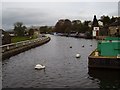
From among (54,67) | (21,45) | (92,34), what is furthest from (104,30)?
(54,67)

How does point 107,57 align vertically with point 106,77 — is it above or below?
above

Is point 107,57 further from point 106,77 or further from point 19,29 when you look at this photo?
point 19,29

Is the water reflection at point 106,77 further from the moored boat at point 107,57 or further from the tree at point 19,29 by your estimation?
the tree at point 19,29

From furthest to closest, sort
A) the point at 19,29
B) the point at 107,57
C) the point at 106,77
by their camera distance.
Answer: the point at 19,29, the point at 107,57, the point at 106,77

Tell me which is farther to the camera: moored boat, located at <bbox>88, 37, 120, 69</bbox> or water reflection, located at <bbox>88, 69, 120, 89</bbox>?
moored boat, located at <bbox>88, 37, 120, 69</bbox>

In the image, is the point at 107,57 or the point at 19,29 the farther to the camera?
the point at 19,29

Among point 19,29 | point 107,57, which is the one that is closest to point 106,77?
point 107,57

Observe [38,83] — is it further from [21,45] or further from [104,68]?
[21,45]

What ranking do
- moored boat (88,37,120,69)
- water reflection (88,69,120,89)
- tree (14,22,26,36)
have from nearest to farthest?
water reflection (88,69,120,89) < moored boat (88,37,120,69) < tree (14,22,26,36)

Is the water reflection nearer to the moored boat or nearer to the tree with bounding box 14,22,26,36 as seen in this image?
the moored boat

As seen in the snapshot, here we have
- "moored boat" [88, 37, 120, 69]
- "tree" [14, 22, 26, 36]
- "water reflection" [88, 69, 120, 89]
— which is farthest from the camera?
"tree" [14, 22, 26, 36]

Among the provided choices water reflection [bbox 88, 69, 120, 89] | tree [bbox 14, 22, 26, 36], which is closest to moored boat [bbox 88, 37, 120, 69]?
water reflection [bbox 88, 69, 120, 89]

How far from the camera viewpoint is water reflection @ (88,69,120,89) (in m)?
18.2

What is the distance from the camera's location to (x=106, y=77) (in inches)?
813
